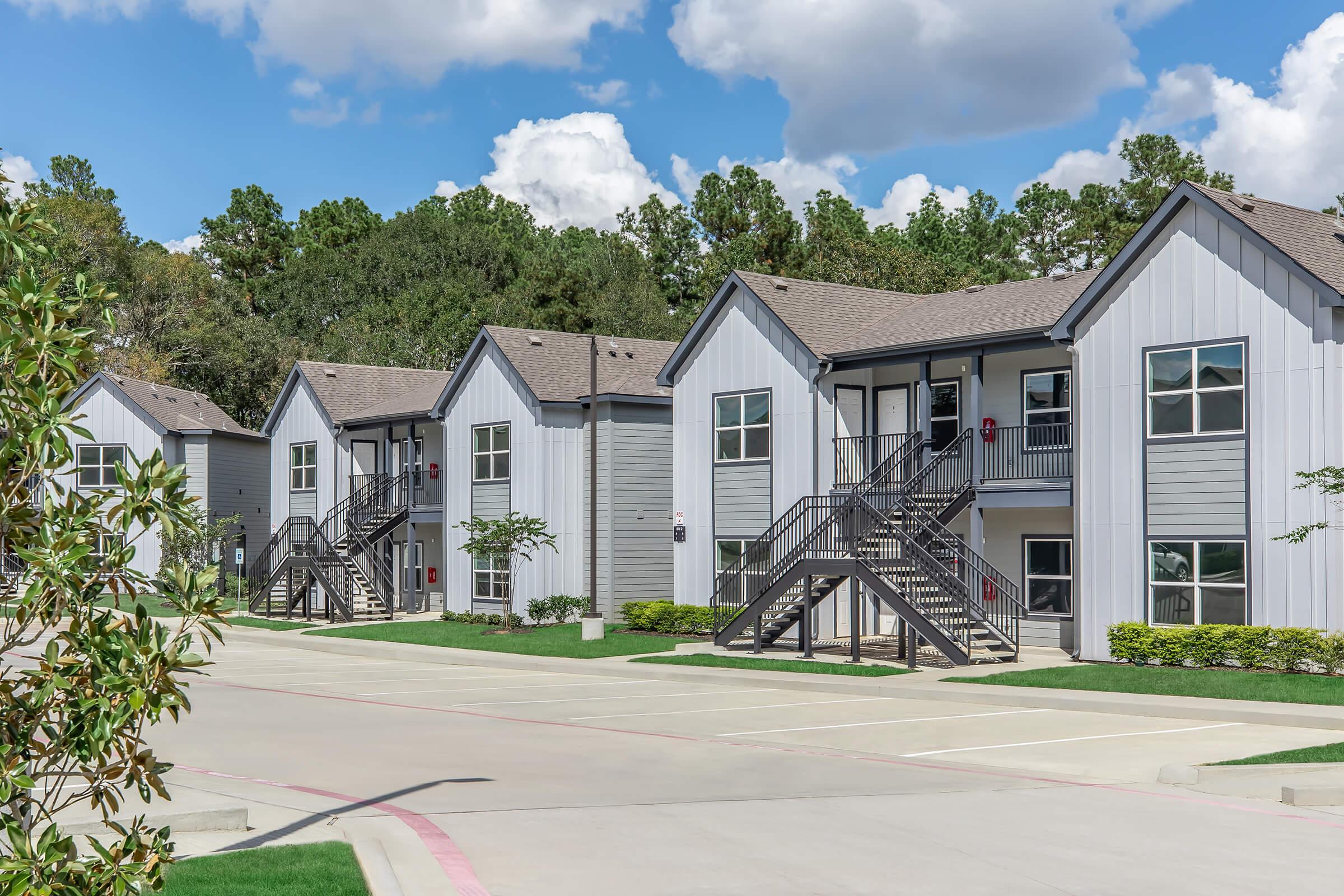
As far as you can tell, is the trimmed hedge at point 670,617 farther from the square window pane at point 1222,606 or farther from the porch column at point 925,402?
the square window pane at point 1222,606

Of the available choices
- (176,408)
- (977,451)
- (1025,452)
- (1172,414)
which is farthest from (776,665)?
(176,408)

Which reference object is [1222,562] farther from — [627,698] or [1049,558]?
[627,698]

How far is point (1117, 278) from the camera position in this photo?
81.4 feet

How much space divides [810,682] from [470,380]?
19.2 metres

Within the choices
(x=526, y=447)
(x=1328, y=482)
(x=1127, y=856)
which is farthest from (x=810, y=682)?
(x=526, y=447)

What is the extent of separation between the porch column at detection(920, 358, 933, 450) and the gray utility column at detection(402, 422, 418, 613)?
17820 millimetres

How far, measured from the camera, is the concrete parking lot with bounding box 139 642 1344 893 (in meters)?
9.41

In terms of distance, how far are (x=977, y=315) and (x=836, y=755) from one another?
643 inches

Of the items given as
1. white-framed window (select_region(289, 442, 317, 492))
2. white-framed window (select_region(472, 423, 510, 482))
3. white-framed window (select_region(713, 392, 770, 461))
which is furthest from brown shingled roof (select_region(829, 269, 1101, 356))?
white-framed window (select_region(289, 442, 317, 492))

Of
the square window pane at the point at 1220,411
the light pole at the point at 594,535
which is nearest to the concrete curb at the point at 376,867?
the square window pane at the point at 1220,411

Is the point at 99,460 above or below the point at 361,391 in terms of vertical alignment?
below

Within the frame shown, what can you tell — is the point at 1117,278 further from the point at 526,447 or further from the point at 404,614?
the point at 404,614

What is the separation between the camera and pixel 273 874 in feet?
28.5

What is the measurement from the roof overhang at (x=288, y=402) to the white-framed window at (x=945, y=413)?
21.7 m
